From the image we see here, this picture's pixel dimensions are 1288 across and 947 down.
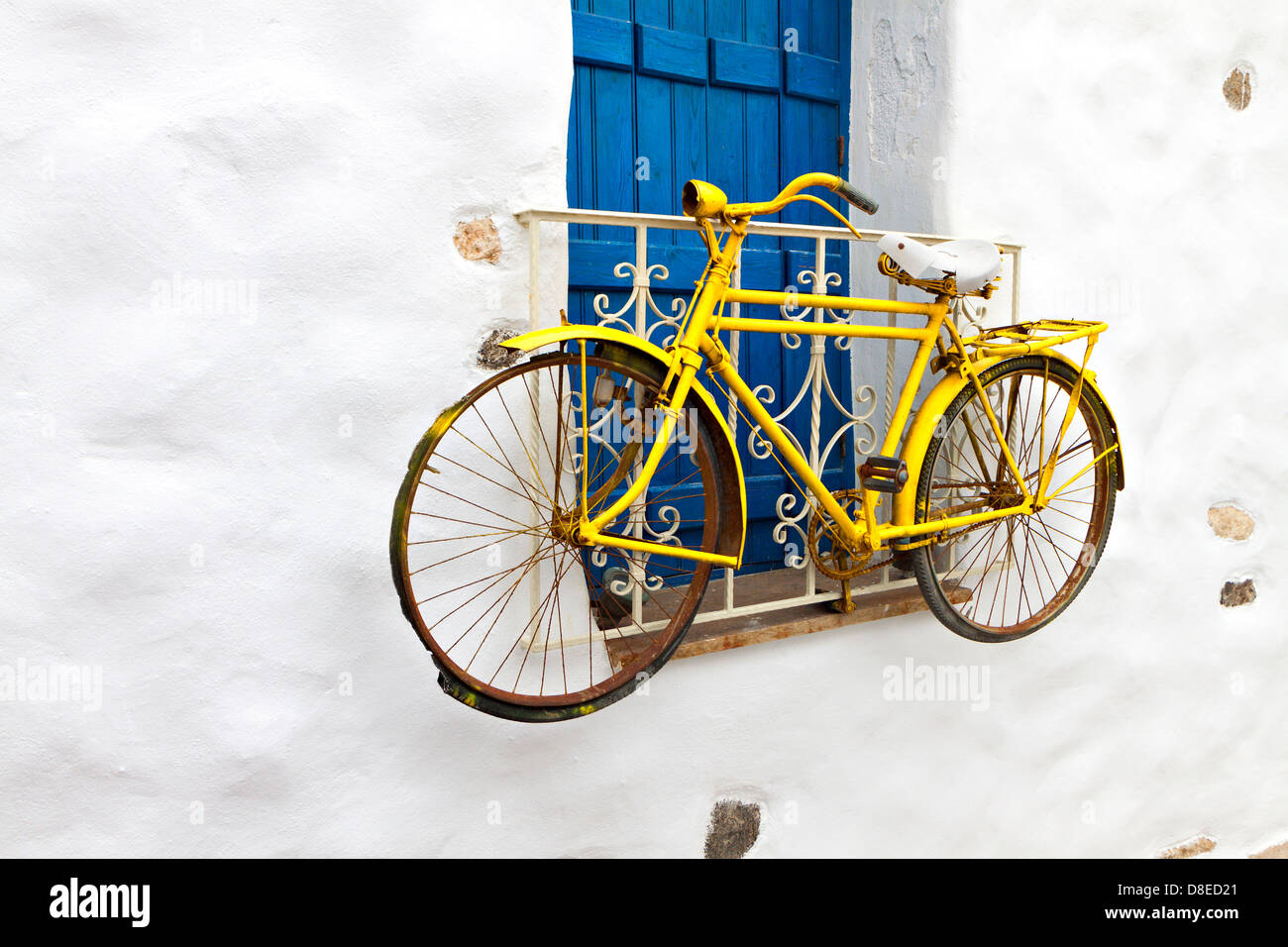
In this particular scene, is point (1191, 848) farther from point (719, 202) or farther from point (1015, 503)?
point (719, 202)

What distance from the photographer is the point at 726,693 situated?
2.42m

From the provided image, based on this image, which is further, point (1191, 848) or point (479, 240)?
point (1191, 848)

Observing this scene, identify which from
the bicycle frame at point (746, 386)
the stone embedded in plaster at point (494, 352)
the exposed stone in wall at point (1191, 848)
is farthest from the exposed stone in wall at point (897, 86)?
the exposed stone in wall at point (1191, 848)

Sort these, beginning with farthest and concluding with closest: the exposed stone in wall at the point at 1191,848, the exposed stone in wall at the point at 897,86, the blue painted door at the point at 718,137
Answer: the exposed stone in wall at the point at 1191,848
the exposed stone in wall at the point at 897,86
the blue painted door at the point at 718,137

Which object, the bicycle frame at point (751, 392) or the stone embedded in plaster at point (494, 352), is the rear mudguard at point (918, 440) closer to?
the bicycle frame at point (751, 392)

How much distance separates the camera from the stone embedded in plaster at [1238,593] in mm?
3258

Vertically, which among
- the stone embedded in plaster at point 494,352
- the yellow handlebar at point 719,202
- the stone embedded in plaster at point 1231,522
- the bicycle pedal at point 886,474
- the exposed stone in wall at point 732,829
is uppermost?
the yellow handlebar at point 719,202

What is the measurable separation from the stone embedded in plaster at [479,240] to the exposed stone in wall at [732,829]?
1.44 m

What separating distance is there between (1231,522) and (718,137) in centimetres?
214

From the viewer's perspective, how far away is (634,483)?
1854 mm

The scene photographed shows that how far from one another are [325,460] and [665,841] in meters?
1.22

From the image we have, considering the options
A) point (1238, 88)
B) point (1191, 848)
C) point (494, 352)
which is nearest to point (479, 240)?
point (494, 352)
